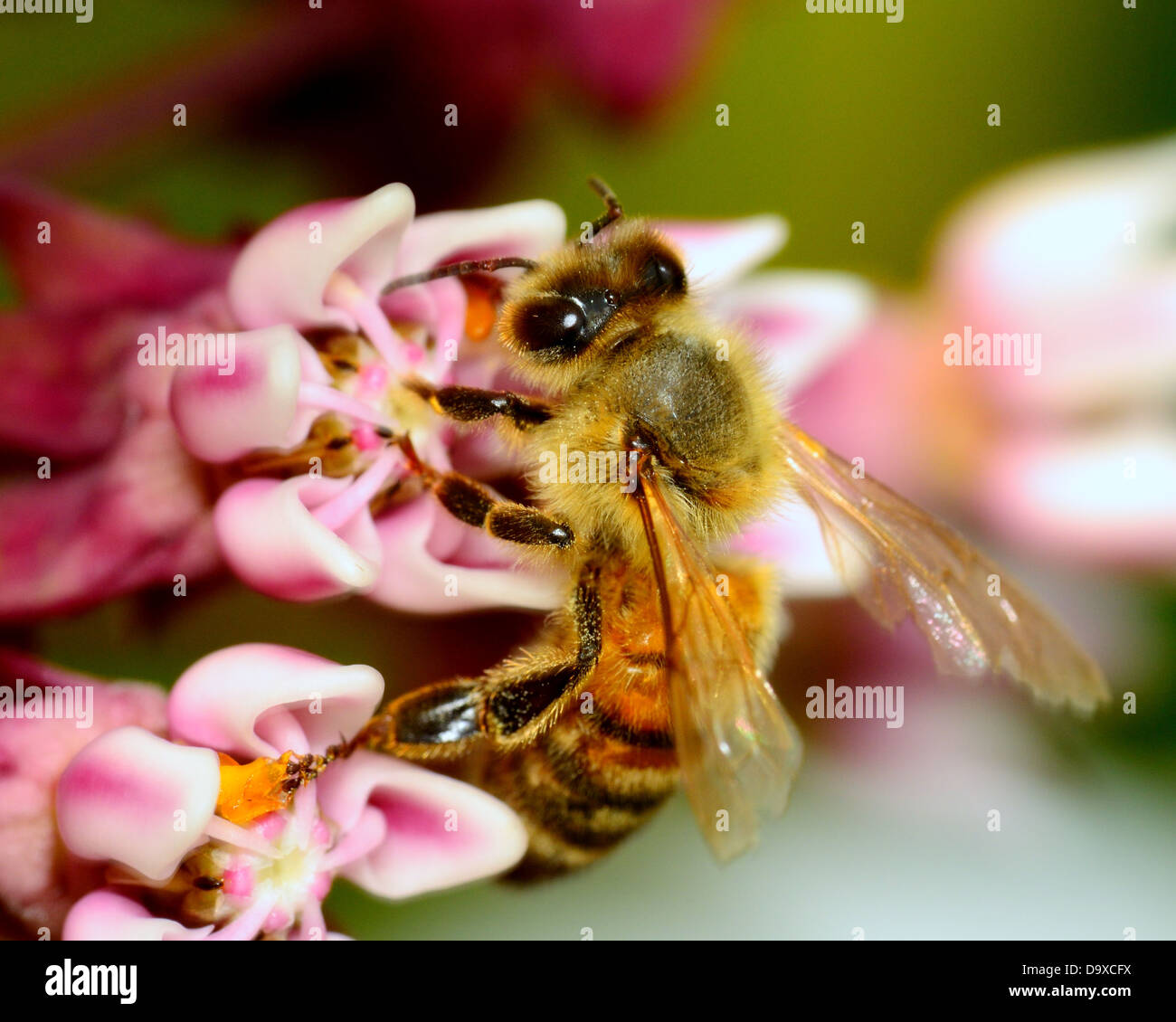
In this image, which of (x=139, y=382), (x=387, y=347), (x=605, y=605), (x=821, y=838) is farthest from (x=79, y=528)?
(x=821, y=838)

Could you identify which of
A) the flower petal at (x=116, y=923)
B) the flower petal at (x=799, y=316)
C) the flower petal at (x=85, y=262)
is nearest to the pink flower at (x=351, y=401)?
the flower petal at (x=85, y=262)

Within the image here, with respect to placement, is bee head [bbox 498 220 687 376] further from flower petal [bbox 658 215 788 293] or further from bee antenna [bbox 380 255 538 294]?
flower petal [bbox 658 215 788 293]

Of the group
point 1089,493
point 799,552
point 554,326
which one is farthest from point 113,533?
point 1089,493

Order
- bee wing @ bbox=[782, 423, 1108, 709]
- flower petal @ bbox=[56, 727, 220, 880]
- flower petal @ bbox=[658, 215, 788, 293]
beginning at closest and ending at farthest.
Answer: flower petal @ bbox=[56, 727, 220, 880]
bee wing @ bbox=[782, 423, 1108, 709]
flower petal @ bbox=[658, 215, 788, 293]

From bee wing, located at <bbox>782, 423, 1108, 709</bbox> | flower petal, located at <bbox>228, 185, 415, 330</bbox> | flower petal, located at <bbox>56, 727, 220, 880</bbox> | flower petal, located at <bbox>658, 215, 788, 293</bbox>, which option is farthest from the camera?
flower petal, located at <bbox>658, 215, 788, 293</bbox>

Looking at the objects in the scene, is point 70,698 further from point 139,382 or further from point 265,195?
point 265,195

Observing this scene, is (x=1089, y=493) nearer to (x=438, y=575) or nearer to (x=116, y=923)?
(x=438, y=575)

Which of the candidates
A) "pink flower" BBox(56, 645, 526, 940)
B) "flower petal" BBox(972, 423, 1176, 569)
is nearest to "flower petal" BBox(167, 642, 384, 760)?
"pink flower" BBox(56, 645, 526, 940)

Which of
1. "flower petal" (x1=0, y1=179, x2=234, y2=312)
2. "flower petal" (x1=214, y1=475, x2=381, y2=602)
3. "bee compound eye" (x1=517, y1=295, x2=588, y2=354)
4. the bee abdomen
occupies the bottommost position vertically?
the bee abdomen
